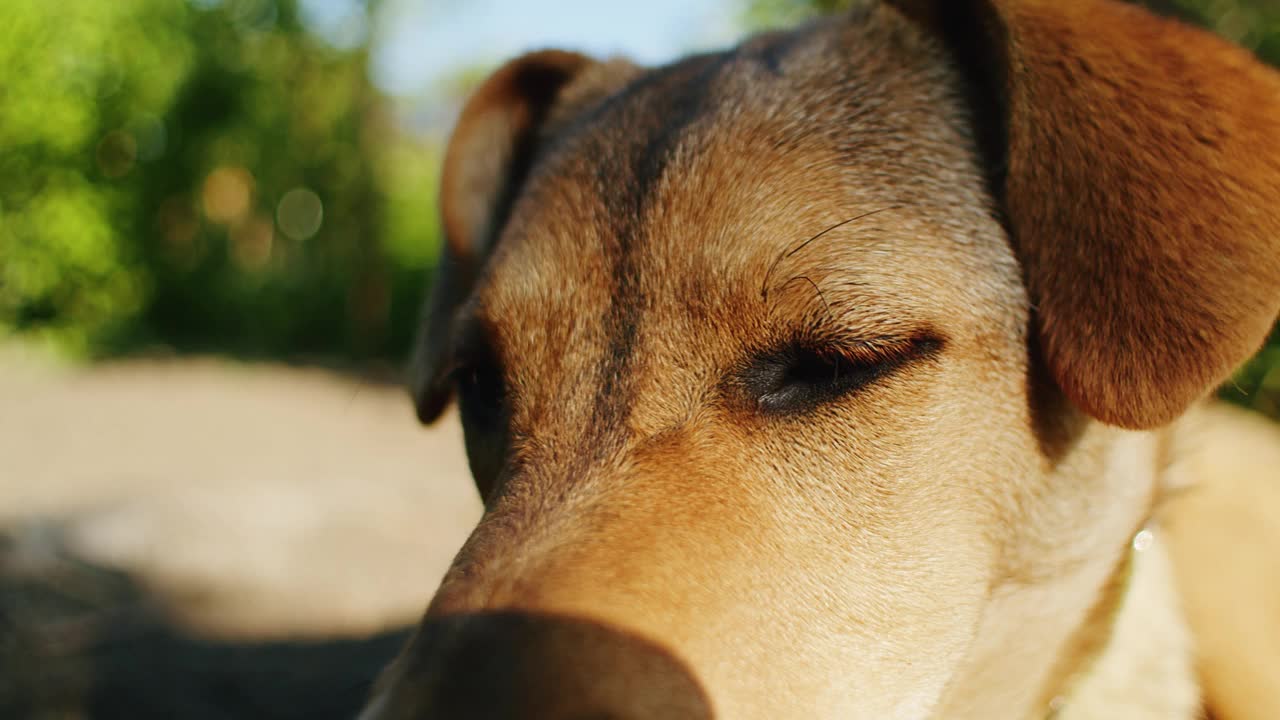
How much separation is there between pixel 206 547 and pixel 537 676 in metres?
5.82

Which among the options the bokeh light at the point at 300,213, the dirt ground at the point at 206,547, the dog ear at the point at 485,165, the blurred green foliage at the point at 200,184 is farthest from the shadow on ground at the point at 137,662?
the bokeh light at the point at 300,213

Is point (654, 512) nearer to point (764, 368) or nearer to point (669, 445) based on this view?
point (669, 445)

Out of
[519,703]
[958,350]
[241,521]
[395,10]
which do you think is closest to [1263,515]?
[958,350]

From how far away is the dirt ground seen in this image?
177 inches

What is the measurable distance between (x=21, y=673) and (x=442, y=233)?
3022mm

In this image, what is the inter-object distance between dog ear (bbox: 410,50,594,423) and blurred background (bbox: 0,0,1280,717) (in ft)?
3.99

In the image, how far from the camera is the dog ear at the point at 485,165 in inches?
127

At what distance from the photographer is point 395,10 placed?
1636 cm

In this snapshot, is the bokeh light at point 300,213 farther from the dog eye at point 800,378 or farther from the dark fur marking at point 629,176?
the dog eye at point 800,378

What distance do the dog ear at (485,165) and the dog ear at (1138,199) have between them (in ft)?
5.51

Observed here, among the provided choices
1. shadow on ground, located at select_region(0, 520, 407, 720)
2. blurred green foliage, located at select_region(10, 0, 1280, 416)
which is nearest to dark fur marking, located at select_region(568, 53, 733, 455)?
shadow on ground, located at select_region(0, 520, 407, 720)

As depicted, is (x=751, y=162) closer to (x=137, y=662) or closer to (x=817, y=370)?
(x=817, y=370)

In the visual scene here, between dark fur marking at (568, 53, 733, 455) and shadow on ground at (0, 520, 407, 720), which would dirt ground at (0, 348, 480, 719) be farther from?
dark fur marking at (568, 53, 733, 455)

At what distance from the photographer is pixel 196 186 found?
15.2m
